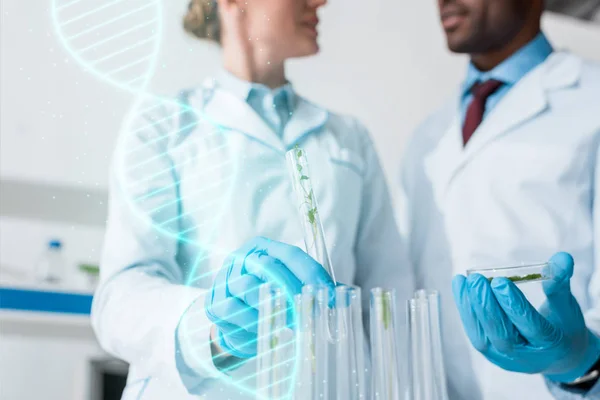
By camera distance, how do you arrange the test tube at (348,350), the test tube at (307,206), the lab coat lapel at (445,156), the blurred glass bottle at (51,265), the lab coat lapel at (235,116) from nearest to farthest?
the test tube at (348,350) < the test tube at (307,206) < the blurred glass bottle at (51,265) < the lab coat lapel at (235,116) < the lab coat lapel at (445,156)

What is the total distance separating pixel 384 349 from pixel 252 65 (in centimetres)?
67

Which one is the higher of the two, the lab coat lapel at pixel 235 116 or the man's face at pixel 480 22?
the man's face at pixel 480 22

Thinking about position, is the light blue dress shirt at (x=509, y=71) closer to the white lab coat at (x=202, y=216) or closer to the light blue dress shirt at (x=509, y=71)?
the light blue dress shirt at (x=509, y=71)

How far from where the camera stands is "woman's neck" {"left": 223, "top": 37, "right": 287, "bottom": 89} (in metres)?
1.33

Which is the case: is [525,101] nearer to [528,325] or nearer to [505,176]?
[505,176]

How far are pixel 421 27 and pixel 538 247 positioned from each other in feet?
1.89

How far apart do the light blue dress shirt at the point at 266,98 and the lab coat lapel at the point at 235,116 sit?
A: 0.02 metres

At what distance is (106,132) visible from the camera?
4.05ft

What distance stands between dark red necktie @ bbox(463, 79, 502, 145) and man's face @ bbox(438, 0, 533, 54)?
83mm

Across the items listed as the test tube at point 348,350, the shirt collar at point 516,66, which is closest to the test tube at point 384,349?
the test tube at point 348,350

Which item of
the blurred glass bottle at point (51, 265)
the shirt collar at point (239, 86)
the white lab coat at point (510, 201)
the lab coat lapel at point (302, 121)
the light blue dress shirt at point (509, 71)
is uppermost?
the light blue dress shirt at point (509, 71)

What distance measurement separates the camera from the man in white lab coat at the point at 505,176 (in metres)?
1.33

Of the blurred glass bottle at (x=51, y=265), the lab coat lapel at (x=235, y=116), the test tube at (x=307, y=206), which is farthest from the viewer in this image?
the lab coat lapel at (x=235, y=116)

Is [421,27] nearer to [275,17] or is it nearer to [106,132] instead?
[275,17]
